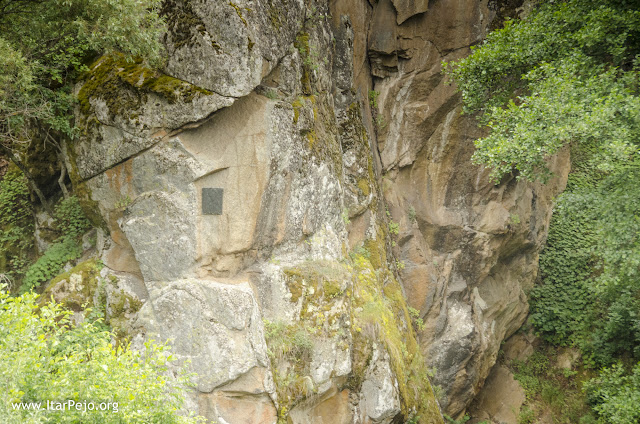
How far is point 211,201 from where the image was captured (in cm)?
719

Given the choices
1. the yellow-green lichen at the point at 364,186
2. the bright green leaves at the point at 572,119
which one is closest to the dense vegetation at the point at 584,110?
the bright green leaves at the point at 572,119

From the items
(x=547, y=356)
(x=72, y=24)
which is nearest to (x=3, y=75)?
(x=72, y=24)

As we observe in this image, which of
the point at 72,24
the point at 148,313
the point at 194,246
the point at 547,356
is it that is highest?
the point at 72,24

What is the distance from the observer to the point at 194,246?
707 centimetres

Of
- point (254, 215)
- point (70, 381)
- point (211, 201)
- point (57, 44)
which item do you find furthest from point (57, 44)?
point (70, 381)

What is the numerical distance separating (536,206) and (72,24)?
39.6 ft

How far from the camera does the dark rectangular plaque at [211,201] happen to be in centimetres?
716

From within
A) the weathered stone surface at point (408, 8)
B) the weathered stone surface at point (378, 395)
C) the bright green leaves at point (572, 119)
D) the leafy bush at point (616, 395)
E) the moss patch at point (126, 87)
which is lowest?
the leafy bush at point (616, 395)

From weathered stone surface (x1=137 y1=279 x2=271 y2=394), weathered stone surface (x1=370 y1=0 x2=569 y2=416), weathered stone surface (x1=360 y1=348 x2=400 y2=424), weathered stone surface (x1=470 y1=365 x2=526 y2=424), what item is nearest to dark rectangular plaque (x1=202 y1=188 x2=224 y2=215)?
weathered stone surface (x1=137 y1=279 x2=271 y2=394)

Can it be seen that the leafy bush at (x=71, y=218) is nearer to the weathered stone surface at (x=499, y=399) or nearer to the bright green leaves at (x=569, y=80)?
the bright green leaves at (x=569, y=80)

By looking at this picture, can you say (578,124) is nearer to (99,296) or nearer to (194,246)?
(194,246)

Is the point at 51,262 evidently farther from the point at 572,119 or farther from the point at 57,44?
the point at 572,119

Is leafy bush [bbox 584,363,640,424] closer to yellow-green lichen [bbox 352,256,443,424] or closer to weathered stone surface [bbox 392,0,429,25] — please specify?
yellow-green lichen [bbox 352,256,443,424]

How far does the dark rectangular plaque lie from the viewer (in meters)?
7.16
